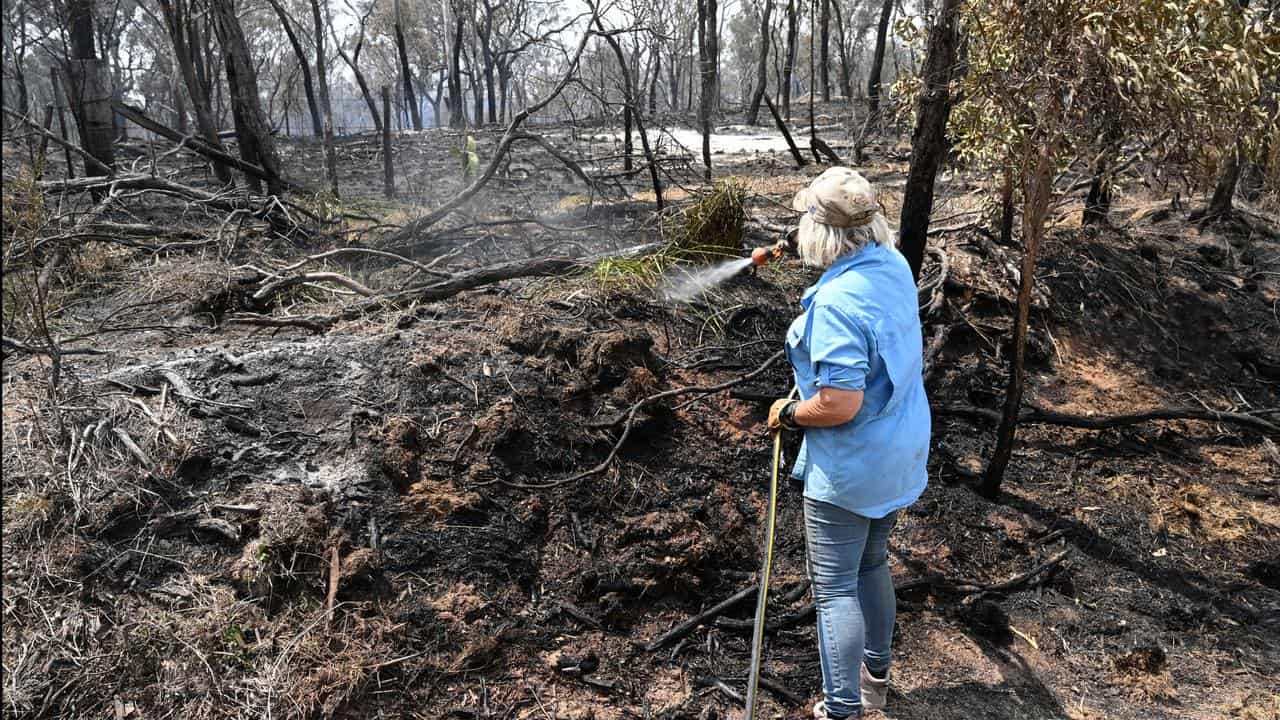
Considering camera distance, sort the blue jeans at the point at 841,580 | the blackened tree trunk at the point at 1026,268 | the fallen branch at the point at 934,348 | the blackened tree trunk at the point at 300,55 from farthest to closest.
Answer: the blackened tree trunk at the point at 300,55, the fallen branch at the point at 934,348, the blackened tree trunk at the point at 1026,268, the blue jeans at the point at 841,580

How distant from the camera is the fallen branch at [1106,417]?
193 inches

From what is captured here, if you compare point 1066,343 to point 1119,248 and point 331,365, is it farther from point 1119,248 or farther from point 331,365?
point 331,365

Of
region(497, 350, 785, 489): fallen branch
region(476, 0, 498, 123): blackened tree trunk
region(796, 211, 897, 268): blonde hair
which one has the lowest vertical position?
region(497, 350, 785, 489): fallen branch

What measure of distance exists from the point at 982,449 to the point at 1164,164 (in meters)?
1.82

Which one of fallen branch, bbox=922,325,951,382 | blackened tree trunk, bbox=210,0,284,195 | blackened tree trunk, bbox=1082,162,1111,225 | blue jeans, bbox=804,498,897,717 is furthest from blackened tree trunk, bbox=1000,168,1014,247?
blackened tree trunk, bbox=210,0,284,195

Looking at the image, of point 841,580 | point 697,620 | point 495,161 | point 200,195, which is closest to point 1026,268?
point 841,580

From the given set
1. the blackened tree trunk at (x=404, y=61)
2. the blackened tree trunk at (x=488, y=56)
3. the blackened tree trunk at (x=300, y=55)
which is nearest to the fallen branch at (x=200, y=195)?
the blackened tree trunk at (x=300, y=55)

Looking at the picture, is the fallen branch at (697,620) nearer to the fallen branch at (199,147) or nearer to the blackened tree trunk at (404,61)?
the fallen branch at (199,147)

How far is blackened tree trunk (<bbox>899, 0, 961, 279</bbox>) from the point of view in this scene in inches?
177

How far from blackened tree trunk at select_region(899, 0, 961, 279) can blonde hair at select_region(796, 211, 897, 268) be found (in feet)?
7.29

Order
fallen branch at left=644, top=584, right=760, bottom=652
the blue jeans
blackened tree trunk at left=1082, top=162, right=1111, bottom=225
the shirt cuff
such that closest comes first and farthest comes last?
the shirt cuff < the blue jeans < fallen branch at left=644, top=584, right=760, bottom=652 < blackened tree trunk at left=1082, top=162, right=1111, bottom=225

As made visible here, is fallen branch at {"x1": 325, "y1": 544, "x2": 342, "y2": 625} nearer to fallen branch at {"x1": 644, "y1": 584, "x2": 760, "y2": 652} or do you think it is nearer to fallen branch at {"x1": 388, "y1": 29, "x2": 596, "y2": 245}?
fallen branch at {"x1": 644, "y1": 584, "x2": 760, "y2": 652}

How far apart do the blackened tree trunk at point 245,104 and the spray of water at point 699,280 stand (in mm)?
4009

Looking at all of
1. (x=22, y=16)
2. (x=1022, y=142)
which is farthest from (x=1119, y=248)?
(x=22, y=16)
